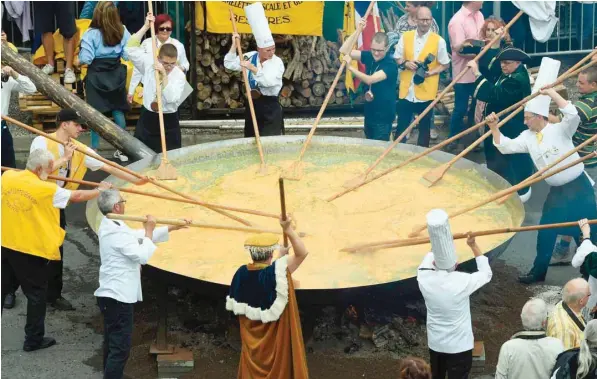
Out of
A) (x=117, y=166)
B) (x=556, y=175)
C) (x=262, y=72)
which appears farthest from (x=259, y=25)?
(x=556, y=175)

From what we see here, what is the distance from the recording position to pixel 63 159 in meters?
9.05

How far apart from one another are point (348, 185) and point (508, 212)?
1.50 metres

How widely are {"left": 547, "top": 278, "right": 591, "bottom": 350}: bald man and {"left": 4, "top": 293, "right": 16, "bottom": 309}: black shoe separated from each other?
4.57 meters

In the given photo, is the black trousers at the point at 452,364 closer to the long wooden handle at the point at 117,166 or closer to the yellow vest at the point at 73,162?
the long wooden handle at the point at 117,166

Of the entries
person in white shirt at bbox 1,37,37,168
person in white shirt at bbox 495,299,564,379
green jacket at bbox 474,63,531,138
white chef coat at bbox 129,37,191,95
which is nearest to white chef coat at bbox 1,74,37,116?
person in white shirt at bbox 1,37,37,168

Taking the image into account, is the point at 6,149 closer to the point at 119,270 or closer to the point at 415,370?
the point at 119,270

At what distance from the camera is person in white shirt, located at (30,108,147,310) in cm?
914

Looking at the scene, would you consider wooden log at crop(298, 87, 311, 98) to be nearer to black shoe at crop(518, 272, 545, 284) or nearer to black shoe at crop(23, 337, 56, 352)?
black shoe at crop(518, 272, 545, 284)

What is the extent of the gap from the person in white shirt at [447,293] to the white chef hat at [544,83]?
2.68m

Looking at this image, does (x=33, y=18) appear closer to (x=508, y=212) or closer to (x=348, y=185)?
(x=348, y=185)

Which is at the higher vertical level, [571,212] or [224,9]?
[224,9]

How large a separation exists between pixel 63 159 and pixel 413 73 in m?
4.48

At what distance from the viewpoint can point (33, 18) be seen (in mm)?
13875

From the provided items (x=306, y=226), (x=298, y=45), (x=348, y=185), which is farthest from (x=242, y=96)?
(x=306, y=226)
